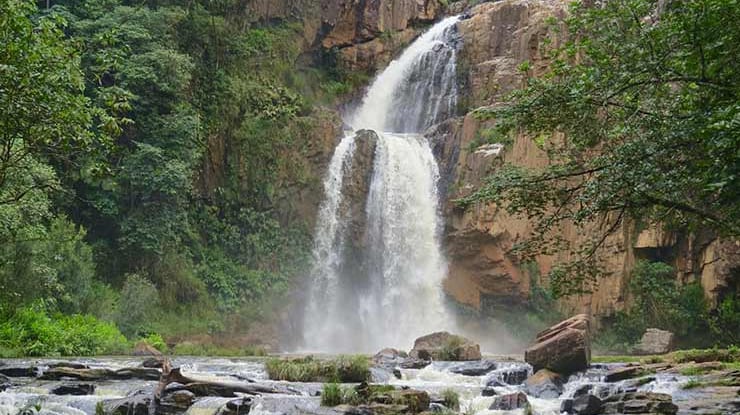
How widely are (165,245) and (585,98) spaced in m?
23.1

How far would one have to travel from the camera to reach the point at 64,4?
1238 inches

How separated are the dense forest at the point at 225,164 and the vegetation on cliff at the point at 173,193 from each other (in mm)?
91

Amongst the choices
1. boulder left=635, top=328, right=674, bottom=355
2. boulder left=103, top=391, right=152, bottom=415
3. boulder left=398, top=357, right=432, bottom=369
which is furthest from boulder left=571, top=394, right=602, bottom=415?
boulder left=635, top=328, right=674, bottom=355

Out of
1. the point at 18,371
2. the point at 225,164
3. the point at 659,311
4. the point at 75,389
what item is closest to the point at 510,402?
the point at 75,389

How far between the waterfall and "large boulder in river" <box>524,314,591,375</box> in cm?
1471

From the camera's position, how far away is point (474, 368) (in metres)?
17.8

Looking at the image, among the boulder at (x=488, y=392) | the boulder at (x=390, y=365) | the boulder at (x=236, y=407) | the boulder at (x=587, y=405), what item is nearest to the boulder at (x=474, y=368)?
the boulder at (x=390, y=365)

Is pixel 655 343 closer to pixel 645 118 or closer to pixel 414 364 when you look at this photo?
pixel 414 364

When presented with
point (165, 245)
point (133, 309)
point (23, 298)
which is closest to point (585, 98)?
point (23, 298)

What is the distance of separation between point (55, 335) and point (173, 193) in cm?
841

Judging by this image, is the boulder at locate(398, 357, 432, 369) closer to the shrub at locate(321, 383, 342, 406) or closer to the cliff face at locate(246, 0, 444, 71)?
the shrub at locate(321, 383, 342, 406)

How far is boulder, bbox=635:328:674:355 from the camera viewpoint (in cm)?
2659

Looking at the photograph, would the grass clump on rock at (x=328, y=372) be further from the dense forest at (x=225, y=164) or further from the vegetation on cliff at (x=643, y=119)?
the vegetation on cliff at (x=643, y=119)

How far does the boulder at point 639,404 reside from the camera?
11.7 metres
